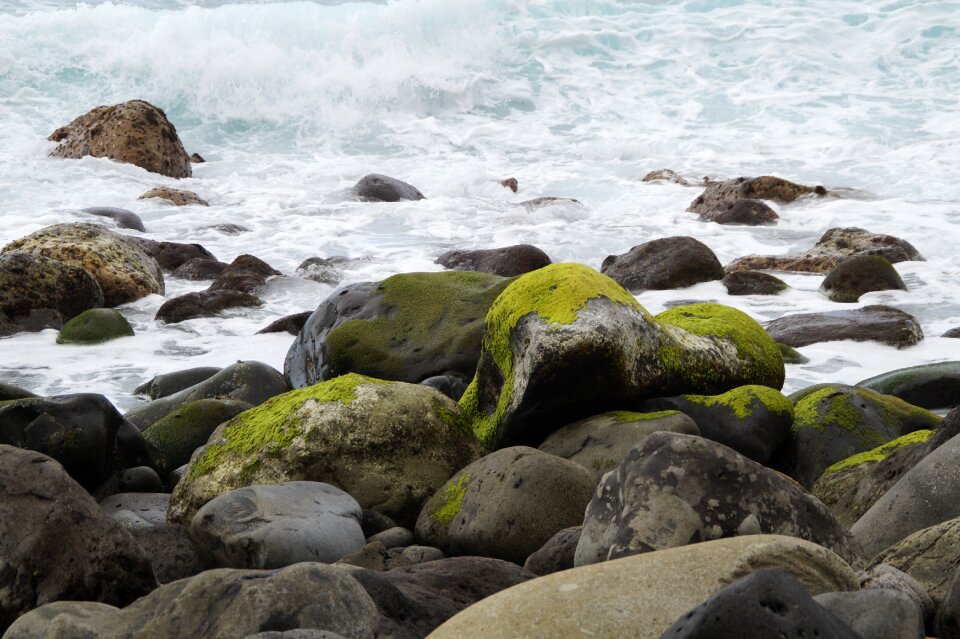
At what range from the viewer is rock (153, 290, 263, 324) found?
9477 mm

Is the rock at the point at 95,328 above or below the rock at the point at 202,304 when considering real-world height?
above

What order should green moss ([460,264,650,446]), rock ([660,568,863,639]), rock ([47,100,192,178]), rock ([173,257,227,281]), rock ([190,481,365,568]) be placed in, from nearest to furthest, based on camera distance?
rock ([660,568,863,639]), rock ([190,481,365,568]), green moss ([460,264,650,446]), rock ([173,257,227,281]), rock ([47,100,192,178])

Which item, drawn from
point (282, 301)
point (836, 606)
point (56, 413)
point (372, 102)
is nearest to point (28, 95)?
point (372, 102)

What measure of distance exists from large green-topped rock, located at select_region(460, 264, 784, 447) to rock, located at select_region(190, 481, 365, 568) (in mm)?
1284

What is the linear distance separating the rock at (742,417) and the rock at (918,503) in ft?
4.06

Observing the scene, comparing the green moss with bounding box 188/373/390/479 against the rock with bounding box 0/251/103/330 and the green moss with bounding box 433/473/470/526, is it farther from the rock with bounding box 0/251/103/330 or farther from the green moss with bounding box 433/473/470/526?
the rock with bounding box 0/251/103/330

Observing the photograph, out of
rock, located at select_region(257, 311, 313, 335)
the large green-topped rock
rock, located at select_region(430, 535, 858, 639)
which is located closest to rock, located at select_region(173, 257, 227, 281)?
rock, located at select_region(257, 311, 313, 335)

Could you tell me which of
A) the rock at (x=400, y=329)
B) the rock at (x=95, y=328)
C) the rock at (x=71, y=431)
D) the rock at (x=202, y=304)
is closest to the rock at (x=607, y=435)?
the rock at (x=400, y=329)

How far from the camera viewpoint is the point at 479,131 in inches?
819

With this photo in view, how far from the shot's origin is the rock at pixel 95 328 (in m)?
8.52

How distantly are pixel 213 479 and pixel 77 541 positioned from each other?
4.61ft

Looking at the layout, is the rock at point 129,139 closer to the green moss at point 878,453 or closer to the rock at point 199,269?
the rock at point 199,269

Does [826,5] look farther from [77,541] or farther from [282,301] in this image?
[77,541]

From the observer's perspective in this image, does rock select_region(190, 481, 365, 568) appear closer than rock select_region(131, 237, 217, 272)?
Yes
